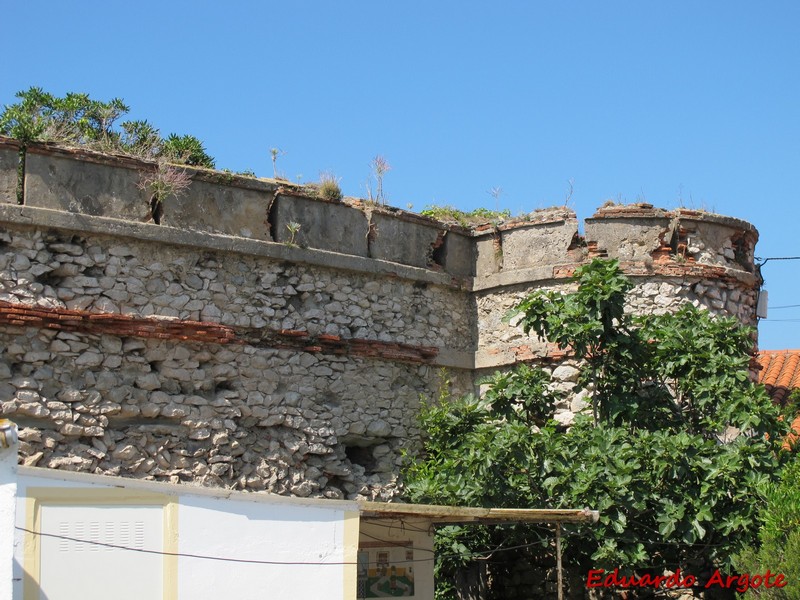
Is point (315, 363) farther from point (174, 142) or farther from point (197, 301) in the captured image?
point (174, 142)

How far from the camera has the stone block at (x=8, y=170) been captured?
933 cm

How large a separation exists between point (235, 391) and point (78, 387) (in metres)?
1.42

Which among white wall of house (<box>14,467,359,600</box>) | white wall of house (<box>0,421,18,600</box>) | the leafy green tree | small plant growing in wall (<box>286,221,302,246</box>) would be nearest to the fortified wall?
small plant growing in wall (<box>286,221,302,246</box>)

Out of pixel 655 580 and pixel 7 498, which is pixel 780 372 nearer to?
pixel 655 580

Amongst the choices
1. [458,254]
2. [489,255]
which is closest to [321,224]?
[458,254]

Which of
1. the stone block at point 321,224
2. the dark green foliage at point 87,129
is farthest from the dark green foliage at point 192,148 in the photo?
the stone block at point 321,224

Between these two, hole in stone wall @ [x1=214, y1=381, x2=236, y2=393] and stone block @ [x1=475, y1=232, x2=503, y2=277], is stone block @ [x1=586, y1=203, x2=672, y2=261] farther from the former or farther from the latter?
hole in stone wall @ [x1=214, y1=381, x2=236, y2=393]

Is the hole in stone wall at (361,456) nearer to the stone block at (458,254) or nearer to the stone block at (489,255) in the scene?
the stone block at (458,254)

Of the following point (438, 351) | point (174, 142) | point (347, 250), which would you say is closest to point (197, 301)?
point (347, 250)

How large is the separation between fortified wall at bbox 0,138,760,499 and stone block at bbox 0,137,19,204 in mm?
13

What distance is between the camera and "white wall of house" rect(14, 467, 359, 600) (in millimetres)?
7359

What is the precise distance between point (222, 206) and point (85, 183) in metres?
1.28

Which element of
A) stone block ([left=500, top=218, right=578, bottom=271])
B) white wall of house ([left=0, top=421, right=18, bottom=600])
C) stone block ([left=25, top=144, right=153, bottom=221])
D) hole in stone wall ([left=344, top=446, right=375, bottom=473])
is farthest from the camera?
stone block ([left=500, top=218, right=578, bottom=271])

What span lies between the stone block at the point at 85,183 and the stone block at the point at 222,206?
1.07 ft
